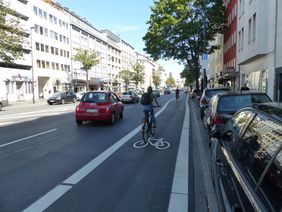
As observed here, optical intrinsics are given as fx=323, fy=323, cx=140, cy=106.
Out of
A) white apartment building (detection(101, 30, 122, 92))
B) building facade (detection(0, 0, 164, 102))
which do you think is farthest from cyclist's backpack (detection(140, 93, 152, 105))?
white apartment building (detection(101, 30, 122, 92))

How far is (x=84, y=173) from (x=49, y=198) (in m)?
1.42

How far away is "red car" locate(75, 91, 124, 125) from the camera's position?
1405cm

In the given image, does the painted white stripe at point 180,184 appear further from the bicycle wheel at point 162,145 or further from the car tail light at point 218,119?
the car tail light at point 218,119

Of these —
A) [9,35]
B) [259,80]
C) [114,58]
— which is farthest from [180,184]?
[114,58]

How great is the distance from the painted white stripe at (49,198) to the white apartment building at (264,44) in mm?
16097

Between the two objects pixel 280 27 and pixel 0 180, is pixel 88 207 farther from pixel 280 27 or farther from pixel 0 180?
pixel 280 27

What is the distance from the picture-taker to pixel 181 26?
1468 inches

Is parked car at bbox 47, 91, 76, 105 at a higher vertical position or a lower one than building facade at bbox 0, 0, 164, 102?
lower

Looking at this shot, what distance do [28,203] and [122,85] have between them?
102746 mm

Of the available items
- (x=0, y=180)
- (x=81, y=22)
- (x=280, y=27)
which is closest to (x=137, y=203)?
(x=0, y=180)

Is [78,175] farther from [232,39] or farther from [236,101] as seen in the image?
[232,39]

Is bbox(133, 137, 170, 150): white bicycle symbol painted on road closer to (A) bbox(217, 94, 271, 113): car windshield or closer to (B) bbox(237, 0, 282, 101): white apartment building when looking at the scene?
(A) bbox(217, 94, 271, 113): car windshield

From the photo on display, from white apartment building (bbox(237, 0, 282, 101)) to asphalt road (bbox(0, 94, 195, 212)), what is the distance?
1151cm

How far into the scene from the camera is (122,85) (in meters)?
107
